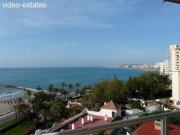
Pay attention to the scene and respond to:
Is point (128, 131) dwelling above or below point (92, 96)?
above

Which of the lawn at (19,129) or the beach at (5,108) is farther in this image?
the beach at (5,108)

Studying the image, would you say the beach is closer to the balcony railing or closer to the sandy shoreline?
the sandy shoreline

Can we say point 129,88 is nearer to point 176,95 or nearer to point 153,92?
point 153,92

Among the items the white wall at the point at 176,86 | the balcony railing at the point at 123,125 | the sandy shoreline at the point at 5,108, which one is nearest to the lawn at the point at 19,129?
the sandy shoreline at the point at 5,108

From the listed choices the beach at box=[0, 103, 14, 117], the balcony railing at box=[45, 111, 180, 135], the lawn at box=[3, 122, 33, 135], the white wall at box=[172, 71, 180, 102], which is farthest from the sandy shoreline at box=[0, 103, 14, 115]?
the balcony railing at box=[45, 111, 180, 135]

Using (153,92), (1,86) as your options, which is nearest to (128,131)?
(153,92)

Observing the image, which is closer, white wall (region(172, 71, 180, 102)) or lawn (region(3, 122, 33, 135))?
lawn (region(3, 122, 33, 135))

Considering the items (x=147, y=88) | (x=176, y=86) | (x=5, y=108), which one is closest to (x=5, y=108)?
(x=5, y=108)

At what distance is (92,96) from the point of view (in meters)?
37.0

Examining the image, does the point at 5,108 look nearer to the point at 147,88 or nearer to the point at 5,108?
the point at 5,108

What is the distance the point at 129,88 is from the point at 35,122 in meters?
14.9

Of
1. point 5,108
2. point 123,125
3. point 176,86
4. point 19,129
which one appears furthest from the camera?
point 5,108

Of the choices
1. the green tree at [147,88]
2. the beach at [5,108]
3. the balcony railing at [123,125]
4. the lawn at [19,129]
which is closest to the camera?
the balcony railing at [123,125]

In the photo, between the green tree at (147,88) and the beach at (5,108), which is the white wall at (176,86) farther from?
the beach at (5,108)
